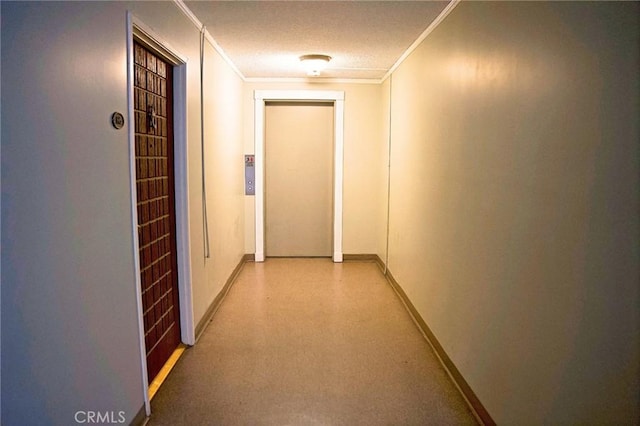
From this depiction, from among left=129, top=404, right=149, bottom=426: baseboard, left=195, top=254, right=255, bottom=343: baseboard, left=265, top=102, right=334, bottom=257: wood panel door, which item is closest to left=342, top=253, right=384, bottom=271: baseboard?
left=265, top=102, right=334, bottom=257: wood panel door

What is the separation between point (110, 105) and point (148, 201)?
2.40ft

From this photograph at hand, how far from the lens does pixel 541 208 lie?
1.60 m

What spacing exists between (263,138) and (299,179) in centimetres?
69

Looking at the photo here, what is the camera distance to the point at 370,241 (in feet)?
18.6

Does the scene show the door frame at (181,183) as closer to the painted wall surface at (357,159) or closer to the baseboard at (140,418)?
the baseboard at (140,418)

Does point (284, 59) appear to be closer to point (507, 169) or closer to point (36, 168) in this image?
point (507, 169)

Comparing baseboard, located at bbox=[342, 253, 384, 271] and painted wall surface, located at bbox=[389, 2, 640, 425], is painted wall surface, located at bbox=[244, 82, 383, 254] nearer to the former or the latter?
baseboard, located at bbox=[342, 253, 384, 271]

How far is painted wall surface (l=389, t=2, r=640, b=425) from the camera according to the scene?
1208 mm

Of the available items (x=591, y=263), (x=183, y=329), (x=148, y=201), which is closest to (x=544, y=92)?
(x=591, y=263)

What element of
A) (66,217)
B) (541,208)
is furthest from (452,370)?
(66,217)

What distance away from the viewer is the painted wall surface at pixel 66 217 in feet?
4.21

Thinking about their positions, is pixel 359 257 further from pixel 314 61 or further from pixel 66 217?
pixel 66 217

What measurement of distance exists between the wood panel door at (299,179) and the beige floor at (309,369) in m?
1.50

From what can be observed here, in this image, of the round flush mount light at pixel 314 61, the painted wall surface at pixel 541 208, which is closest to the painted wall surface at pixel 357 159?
the round flush mount light at pixel 314 61
